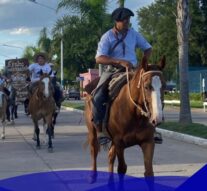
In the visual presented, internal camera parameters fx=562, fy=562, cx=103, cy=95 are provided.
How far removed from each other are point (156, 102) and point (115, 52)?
1.95m

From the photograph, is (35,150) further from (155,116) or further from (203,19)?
(203,19)

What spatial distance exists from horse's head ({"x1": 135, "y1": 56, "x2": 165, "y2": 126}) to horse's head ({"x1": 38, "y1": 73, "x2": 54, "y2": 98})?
7.98 meters

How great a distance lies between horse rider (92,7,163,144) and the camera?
7266mm

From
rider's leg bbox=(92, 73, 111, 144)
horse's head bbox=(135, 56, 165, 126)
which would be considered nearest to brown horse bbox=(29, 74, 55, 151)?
rider's leg bbox=(92, 73, 111, 144)

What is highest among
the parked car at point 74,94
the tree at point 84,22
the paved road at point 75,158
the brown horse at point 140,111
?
the tree at point 84,22

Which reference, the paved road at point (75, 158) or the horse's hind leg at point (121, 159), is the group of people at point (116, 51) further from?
the paved road at point (75, 158)

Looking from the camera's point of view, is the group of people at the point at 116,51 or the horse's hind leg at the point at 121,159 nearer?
the horse's hind leg at the point at 121,159

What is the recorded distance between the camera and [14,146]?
15297mm

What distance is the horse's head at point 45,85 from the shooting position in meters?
14.1

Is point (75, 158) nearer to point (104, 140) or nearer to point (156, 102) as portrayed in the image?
point (104, 140)

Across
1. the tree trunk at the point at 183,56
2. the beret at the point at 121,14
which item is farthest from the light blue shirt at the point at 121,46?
the tree trunk at the point at 183,56

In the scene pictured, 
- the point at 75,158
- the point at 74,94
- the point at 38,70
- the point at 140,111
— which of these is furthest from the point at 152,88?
the point at 74,94

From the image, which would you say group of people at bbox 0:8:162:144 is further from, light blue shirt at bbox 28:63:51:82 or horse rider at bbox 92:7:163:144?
light blue shirt at bbox 28:63:51:82

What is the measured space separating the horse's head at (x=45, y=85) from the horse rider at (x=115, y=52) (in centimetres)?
653
